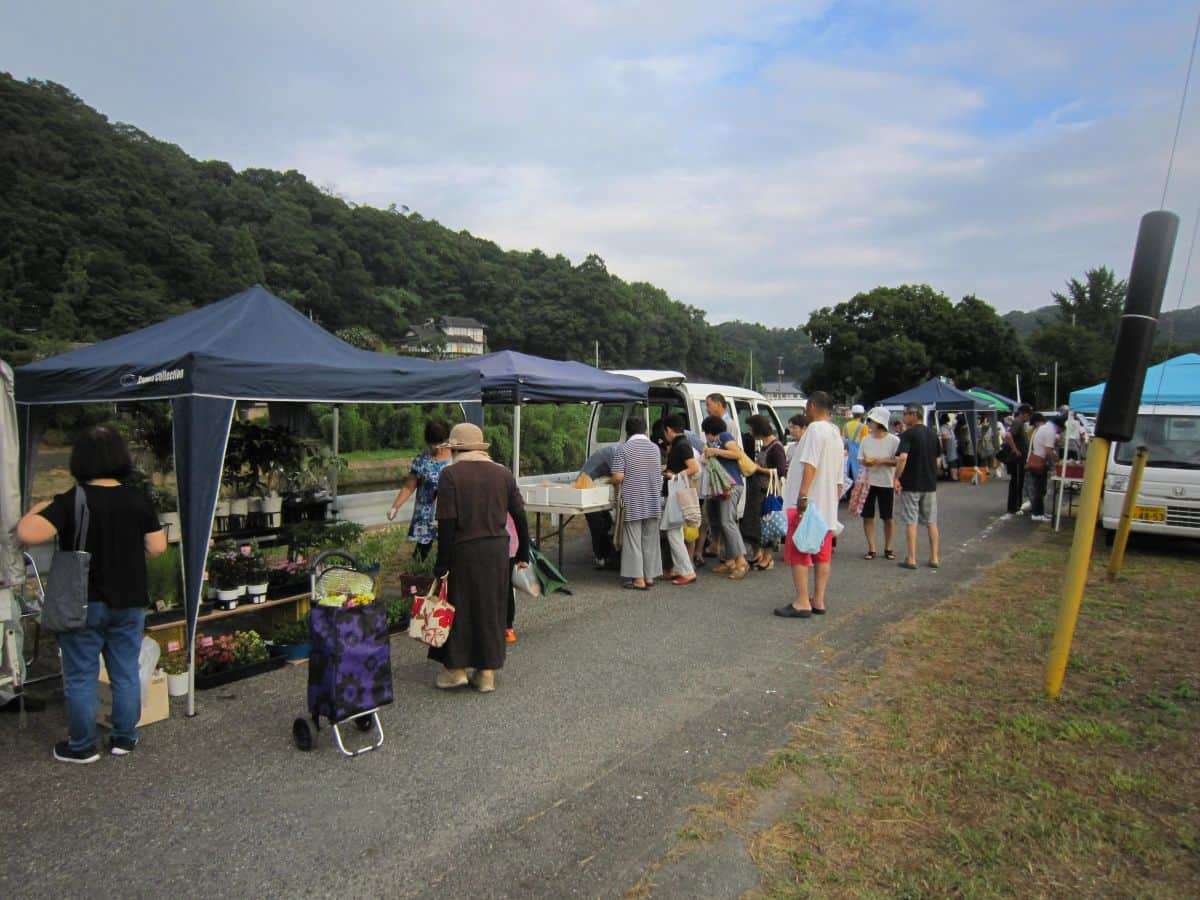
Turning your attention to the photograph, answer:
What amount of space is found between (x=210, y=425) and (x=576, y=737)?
283cm

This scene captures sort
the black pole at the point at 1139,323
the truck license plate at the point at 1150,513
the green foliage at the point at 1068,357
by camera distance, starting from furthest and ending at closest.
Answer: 1. the green foliage at the point at 1068,357
2. the truck license plate at the point at 1150,513
3. the black pole at the point at 1139,323

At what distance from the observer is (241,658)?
5352 millimetres

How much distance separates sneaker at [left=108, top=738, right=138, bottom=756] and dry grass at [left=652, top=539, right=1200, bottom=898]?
9.86 feet

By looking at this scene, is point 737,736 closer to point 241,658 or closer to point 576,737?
point 576,737

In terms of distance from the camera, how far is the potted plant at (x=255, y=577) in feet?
18.1

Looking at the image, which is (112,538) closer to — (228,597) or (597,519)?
(228,597)

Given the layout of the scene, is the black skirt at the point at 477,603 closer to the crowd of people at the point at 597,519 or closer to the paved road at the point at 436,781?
the crowd of people at the point at 597,519

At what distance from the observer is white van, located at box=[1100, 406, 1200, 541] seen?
9430 millimetres

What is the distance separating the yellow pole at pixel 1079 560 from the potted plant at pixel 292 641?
16.3 feet

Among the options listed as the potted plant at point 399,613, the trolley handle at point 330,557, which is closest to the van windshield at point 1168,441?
the potted plant at point 399,613

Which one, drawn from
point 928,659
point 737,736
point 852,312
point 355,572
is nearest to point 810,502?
point 928,659

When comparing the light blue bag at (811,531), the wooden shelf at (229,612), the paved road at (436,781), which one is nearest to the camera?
the paved road at (436,781)

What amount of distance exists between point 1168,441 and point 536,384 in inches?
334

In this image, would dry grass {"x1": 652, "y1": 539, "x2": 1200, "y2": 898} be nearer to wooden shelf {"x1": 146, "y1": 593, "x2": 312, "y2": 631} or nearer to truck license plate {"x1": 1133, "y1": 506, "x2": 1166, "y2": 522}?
wooden shelf {"x1": 146, "y1": 593, "x2": 312, "y2": 631}
